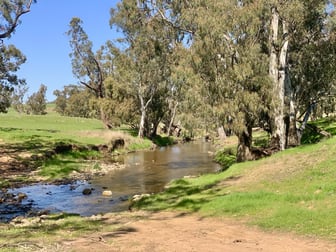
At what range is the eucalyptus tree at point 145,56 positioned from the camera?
164 ft

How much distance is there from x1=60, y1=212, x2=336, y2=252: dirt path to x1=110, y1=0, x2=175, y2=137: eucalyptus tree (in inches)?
1343

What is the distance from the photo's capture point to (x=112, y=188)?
24.9m

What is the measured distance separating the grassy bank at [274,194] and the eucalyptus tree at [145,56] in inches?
1071

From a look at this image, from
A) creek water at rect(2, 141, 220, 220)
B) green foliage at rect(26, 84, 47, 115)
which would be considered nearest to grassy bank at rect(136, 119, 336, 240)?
creek water at rect(2, 141, 220, 220)

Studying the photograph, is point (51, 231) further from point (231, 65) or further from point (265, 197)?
point (231, 65)

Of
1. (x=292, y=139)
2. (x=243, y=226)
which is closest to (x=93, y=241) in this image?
(x=243, y=226)

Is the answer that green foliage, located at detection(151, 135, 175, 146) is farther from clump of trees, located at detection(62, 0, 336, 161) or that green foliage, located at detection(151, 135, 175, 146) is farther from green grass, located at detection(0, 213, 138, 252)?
green grass, located at detection(0, 213, 138, 252)

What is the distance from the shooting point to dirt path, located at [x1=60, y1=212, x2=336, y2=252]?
10.7m

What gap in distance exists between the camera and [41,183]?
1038 inches

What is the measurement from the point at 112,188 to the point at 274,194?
455 inches

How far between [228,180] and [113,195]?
6.42 meters

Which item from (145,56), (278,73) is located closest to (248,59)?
(278,73)

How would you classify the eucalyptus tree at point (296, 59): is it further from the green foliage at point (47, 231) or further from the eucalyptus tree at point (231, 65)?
the green foliage at point (47, 231)

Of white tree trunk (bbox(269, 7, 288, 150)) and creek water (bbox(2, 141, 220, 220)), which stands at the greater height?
white tree trunk (bbox(269, 7, 288, 150))
